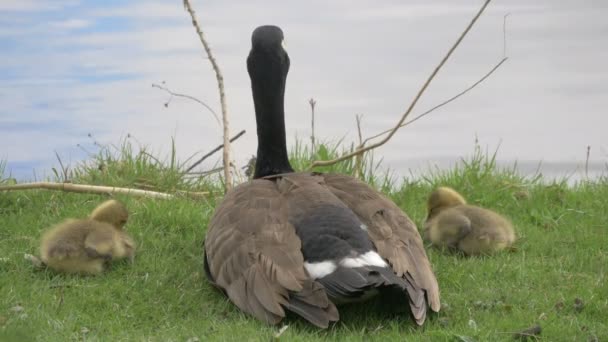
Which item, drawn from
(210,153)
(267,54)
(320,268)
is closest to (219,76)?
(210,153)

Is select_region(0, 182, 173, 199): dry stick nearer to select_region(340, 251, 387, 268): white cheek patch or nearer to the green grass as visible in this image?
the green grass

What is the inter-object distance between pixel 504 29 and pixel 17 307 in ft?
18.5

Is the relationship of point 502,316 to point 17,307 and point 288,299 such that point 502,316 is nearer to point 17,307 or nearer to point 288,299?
point 288,299

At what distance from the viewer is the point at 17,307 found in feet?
22.8

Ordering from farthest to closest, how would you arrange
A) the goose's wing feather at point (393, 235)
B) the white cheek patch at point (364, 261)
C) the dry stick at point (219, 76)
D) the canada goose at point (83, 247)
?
the dry stick at point (219, 76)
the canada goose at point (83, 247)
the goose's wing feather at point (393, 235)
the white cheek patch at point (364, 261)

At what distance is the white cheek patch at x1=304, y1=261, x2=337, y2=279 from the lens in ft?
21.3

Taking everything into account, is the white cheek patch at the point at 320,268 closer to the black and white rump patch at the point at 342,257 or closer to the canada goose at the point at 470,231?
the black and white rump patch at the point at 342,257

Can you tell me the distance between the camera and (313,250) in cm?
666

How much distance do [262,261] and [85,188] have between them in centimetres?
337

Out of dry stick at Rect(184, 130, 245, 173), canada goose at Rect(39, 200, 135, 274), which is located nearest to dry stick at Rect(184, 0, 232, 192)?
dry stick at Rect(184, 130, 245, 173)

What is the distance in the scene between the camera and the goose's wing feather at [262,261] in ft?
20.9

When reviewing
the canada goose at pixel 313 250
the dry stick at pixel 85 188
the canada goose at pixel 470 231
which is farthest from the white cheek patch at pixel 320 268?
the dry stick at pixel 85 188

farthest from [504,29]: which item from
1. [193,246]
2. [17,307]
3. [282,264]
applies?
[17,307]

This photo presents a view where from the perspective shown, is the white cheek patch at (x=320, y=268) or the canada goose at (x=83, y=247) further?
the canada goose at (x=83, y=247)
